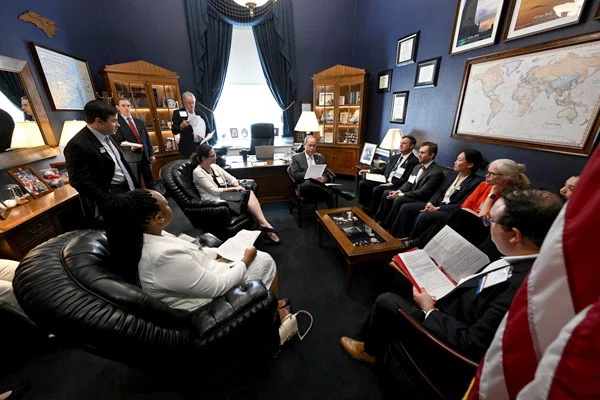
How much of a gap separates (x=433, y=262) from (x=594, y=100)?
1.75m

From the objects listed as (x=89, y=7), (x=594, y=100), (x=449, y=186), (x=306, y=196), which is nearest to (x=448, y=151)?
(x=449, y=186)

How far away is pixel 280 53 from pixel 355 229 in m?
4.25

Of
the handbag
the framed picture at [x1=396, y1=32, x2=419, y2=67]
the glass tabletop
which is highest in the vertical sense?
the framed picture at [x1=396, y1=32, x2=419, y2=67]

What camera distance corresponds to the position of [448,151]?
9.94 feet

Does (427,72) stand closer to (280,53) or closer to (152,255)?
(280,53)

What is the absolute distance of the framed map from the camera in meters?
1.76

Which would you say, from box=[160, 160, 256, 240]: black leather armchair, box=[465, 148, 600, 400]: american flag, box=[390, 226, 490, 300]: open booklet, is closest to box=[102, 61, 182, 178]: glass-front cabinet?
box=[160, 160, 256, 240]: black leather armchair

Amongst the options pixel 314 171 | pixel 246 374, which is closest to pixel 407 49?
pixel 314 171

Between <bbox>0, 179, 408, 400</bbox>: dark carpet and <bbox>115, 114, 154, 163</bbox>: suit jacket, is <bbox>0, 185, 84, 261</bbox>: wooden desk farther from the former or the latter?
<bbox>115, 114, 154, 163</bbox>: suit jacket

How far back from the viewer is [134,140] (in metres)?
3.32

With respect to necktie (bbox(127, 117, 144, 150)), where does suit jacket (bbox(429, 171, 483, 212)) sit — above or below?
below

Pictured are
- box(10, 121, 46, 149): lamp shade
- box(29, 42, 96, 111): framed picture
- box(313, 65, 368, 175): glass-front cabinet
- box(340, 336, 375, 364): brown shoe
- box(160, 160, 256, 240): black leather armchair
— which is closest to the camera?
box(340, 336, 375, 364): brown shoe

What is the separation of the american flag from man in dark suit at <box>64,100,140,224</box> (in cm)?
230

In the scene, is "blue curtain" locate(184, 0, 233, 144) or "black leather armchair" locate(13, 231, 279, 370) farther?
"blue curtain" locate(184, 0, 233, 144)
